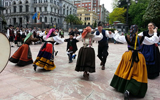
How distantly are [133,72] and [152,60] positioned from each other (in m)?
1.90

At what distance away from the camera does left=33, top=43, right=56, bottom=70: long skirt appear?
5206 mm

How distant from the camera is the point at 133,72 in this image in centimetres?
327

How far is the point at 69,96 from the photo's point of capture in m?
3.29

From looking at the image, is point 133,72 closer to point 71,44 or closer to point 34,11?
point 71,44

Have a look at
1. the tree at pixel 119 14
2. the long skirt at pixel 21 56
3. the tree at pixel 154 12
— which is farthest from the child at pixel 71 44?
the tree at pixel 119 14

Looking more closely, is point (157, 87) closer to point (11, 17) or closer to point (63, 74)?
point (63, 74)

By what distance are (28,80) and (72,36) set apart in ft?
10.7

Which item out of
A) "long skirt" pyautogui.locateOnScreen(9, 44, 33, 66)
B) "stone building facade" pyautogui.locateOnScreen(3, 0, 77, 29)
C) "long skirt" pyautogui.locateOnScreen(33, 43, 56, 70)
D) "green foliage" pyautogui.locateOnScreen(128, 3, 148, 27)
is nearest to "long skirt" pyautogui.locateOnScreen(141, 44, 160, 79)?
"long skirt" pyautogui.locateOnScreen(33, 43, 56, 70)

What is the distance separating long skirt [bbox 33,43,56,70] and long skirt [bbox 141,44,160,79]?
3536 mm

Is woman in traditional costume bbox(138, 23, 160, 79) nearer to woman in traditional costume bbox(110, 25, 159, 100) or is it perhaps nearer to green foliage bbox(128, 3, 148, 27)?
woman in traditional costume bbox(110, 25, 159, 100)

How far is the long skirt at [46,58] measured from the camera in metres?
5.21

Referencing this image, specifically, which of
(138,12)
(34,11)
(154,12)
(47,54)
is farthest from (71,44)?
(34,11)

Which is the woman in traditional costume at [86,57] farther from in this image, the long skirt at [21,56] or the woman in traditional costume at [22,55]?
the long skirt at [21,56]

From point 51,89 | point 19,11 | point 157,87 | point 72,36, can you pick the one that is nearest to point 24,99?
point 51,89
